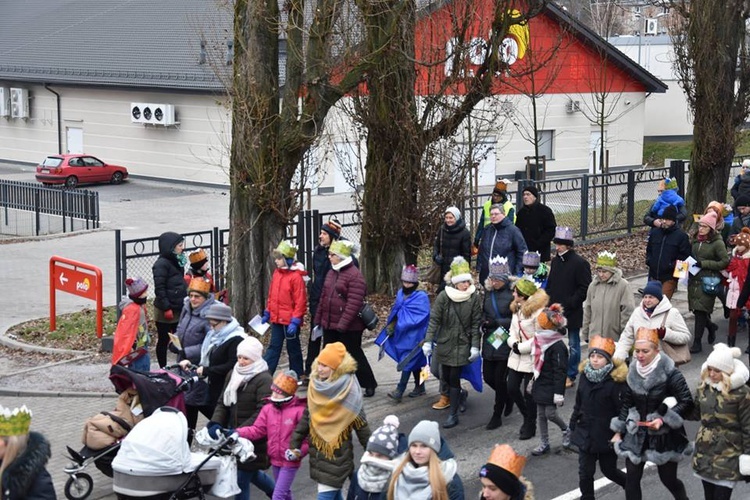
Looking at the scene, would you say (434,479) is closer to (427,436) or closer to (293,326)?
(427,436)

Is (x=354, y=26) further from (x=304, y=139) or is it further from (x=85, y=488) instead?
(x=85, y=488)

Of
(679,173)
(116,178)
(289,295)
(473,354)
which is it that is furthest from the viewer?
(116,178)

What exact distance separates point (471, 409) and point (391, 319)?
4.28 ft

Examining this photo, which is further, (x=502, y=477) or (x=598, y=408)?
(x=598, y=408)

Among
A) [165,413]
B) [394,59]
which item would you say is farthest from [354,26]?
[165,413]

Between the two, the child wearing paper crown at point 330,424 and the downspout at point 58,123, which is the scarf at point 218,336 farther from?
the downspout at point 58,123

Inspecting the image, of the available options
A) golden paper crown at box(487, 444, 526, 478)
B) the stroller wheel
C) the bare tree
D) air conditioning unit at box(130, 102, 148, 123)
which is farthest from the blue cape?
air conditioning unit at box(130, 102, 148, 123)

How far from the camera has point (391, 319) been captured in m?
12.0

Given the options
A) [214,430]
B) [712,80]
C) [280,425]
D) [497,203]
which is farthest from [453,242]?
[712,80]

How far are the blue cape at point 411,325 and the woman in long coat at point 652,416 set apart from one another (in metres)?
3.70

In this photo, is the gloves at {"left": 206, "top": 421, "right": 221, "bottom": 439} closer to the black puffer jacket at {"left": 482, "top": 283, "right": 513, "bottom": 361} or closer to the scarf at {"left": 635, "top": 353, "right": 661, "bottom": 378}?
the scarf at {"left": 635, "top": 353, "right": 661, "bottom": 378}

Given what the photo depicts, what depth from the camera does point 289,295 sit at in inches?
488

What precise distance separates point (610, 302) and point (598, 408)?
3513 millimetres

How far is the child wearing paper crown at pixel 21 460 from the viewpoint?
640cm
